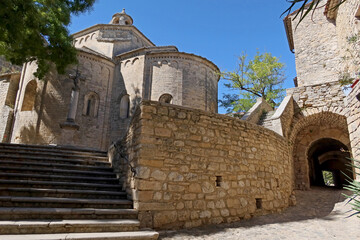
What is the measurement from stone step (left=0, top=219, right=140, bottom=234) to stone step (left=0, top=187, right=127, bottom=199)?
0.91 m

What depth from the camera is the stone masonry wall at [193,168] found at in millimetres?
4742

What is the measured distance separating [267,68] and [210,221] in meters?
16.4

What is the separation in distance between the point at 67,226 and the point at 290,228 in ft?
15.0

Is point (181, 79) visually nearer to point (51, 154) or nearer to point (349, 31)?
point (349, 31)

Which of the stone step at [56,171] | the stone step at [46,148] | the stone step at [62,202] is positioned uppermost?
the stone step at [46,148]

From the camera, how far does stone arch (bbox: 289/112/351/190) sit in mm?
10617

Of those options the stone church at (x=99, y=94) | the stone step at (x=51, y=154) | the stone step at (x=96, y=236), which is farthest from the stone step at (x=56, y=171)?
the stone church at (x=99, y=94)

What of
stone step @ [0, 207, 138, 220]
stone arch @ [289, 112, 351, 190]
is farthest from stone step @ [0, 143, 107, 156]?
stone arch @ [289, 112, 351, 190]

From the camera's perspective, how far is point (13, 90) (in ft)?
60.2

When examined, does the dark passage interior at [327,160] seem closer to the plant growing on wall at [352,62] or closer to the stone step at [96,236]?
the plant growing on wall at [352,62]

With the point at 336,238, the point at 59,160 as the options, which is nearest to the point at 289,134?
the point at 336,238

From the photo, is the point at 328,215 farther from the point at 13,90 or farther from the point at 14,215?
the point at 13,90

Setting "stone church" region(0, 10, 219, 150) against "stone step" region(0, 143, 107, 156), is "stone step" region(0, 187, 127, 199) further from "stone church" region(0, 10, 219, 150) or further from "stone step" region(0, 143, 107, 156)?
"stone church" region(0, 10, 219, 150)

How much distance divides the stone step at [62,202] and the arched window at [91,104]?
40.6 feet
